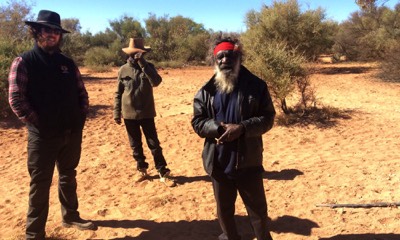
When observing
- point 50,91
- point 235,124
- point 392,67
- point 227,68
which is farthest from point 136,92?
point 392,67

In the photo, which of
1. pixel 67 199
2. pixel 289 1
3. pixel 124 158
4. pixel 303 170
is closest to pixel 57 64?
pixel 67 199

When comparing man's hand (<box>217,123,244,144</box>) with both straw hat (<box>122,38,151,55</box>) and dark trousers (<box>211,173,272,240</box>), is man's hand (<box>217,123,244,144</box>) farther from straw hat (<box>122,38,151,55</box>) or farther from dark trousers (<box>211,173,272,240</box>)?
straw hat (<box>122,38,151,55</box>)

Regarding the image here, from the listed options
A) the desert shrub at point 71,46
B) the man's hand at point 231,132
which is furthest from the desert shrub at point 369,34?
the man's hand at point 231,132

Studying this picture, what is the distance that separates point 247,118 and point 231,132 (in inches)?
8.3

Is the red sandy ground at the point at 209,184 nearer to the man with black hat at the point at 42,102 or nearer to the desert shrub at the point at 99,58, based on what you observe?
the man with black hat at the point at 42,102

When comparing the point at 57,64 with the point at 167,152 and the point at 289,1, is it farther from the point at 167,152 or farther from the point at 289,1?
the point at 289,1

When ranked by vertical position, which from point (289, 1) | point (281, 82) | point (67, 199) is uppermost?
point (289, 1)

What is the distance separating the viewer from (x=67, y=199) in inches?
143

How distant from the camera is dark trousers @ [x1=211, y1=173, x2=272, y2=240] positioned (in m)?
2.71

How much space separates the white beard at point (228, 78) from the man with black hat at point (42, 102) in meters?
1.53

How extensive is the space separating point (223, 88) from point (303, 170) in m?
3.00

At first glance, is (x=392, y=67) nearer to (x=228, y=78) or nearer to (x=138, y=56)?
(x=138, y=56)

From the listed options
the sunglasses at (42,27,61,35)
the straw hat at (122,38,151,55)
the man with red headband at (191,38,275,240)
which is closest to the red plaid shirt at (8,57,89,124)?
the sunglasses at (42,27,61,35)

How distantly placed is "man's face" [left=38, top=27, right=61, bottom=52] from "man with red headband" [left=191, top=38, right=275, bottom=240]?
1461mm
